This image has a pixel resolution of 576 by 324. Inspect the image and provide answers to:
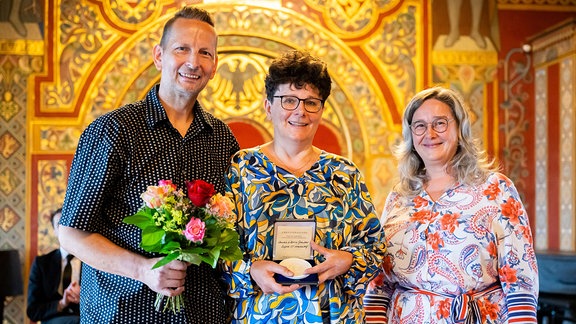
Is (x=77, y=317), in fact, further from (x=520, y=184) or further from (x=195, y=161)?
(x=520, y=184)

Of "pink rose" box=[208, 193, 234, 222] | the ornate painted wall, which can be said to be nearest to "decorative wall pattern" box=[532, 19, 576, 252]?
the ornate painted wall

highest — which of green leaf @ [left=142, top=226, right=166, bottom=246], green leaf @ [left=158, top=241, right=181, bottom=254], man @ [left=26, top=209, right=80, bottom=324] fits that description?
green leaf @ [left=142, top=226, right=166, bottom=246]

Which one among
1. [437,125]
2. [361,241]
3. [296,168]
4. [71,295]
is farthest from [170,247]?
[71,295]

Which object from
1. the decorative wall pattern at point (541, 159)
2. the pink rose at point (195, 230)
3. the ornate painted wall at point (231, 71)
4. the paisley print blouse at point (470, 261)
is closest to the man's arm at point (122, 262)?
the pink rose at point (195, 230)

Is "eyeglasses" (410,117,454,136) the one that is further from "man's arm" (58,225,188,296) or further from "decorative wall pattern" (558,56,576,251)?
"decorative wall pattern" (558,56,576,251)

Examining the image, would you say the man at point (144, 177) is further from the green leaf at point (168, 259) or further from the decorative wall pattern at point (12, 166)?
the decorative wall pattern at point (12, 166)

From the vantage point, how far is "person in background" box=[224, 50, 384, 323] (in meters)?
2.54

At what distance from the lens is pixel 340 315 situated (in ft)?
8.50

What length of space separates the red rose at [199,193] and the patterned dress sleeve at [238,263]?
12.6 inches

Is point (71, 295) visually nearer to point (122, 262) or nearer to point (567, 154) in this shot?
point (122, 262)

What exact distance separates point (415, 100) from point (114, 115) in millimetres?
1123

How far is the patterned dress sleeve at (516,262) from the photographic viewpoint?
8.93ft

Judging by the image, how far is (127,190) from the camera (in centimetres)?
242

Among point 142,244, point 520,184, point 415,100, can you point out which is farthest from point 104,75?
point 142,244
